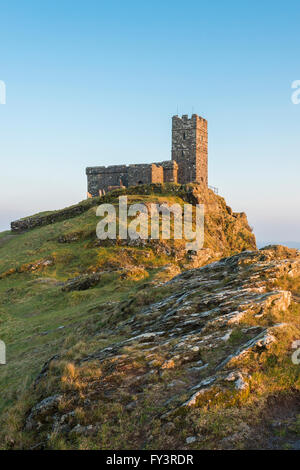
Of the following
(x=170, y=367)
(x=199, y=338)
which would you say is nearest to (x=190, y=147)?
(x=199, y=338)

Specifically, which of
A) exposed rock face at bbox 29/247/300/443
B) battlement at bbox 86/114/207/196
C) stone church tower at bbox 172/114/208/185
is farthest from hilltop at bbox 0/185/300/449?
stone church tower at bbox 172/114/208/185

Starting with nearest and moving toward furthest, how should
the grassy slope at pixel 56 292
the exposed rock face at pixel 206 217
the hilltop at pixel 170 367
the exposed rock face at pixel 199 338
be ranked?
the hilltop at pixel 170 367, the exposed rock face at pixel 199 338, the grassy slope at pixel 56 292, the exposed rock face at pixel 206 217

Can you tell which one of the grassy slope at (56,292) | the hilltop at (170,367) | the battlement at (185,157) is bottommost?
the grassy slope at (56,292)

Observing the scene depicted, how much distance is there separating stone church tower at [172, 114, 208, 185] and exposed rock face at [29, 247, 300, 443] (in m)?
52.1

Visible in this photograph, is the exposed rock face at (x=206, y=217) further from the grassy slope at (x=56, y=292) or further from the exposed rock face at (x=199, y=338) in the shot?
the exposed rock face at (x=199, y=338)

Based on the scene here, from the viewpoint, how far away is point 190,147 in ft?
218

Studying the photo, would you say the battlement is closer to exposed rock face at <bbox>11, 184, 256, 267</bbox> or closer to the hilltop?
exposed rock face at <bbox>11, 184, 256, 267</bbox>

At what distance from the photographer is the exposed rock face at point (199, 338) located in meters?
8.61

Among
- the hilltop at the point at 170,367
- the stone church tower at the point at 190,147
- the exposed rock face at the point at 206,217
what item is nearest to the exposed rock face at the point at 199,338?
the hilltop at the point at 170,367

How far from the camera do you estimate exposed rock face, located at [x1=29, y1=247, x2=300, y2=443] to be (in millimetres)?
8609

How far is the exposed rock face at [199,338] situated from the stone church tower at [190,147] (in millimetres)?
52080

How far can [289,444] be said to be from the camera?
Answer: 680 centimetres

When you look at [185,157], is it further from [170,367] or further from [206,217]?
[170,367]
